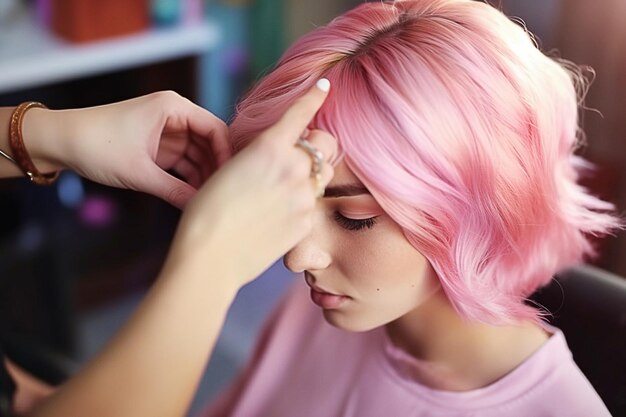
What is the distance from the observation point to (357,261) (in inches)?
32.2

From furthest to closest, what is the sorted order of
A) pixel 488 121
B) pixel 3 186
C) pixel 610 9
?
pixel 3 186 → pixel 610 9 → pixel 488 121

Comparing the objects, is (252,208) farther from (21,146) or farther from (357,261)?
(21,146)

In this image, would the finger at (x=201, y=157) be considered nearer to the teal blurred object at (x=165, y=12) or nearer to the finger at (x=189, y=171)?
the finger at (x=189, y=171)

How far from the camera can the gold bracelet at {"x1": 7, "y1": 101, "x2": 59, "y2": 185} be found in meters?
0.84

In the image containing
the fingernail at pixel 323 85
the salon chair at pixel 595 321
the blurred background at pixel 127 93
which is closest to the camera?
the fingernail at pixel 323 85

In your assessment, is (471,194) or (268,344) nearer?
(471,194)

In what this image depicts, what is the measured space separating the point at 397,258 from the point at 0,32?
1.57 meters

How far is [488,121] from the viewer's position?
772 millimetres

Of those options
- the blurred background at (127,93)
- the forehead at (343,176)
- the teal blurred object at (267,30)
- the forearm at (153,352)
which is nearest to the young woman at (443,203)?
the forehead at (343,176)

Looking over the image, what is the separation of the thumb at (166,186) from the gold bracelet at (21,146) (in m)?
0.12

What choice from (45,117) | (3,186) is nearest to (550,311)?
(45,117)

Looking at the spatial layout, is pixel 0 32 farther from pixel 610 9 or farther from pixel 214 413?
pixel 610 9

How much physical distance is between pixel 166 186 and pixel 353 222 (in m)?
0.19

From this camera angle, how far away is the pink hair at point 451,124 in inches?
29.7
